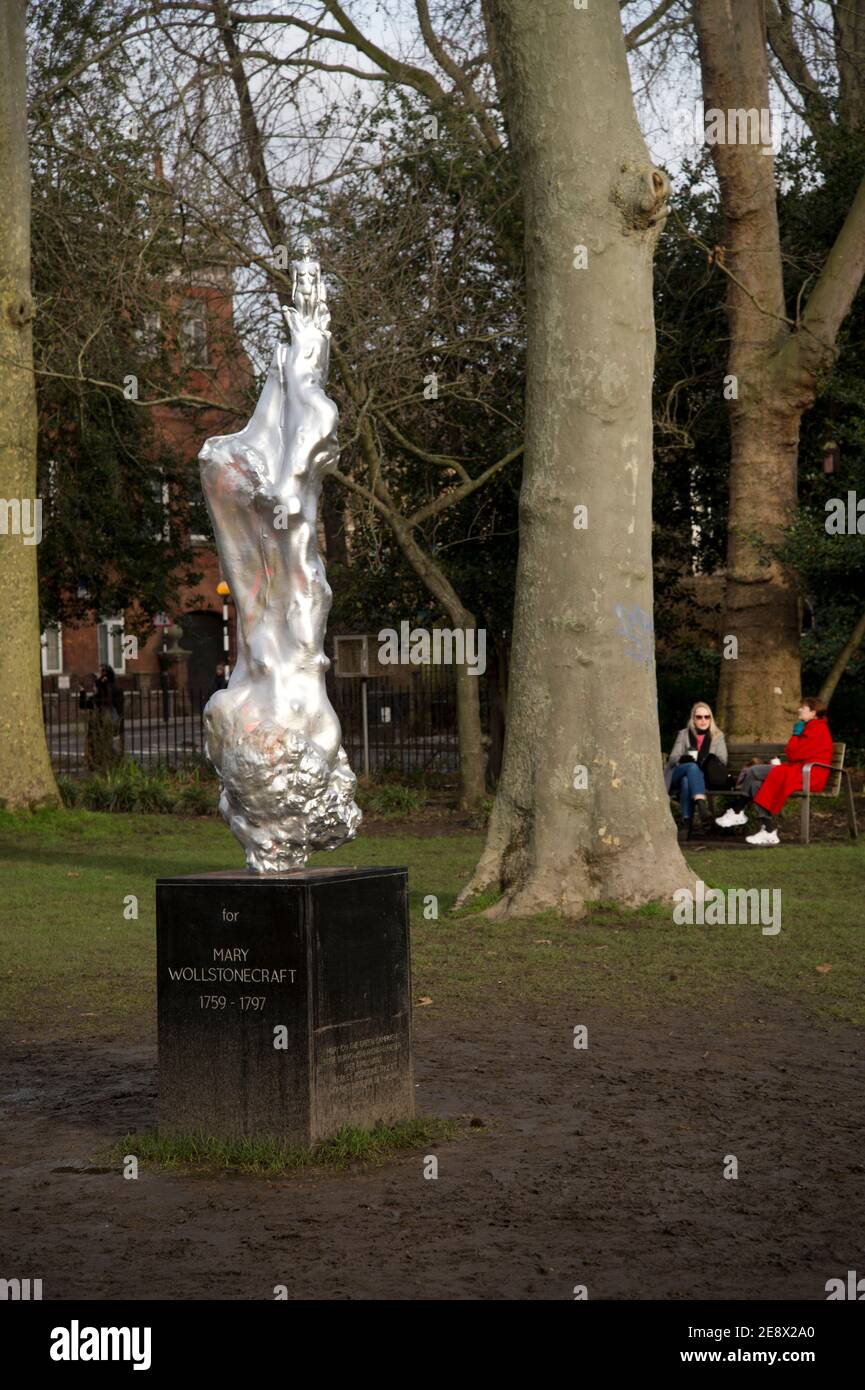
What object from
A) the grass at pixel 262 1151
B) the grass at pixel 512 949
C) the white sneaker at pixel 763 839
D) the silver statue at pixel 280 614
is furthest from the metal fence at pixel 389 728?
the grass at pixel 262 1151

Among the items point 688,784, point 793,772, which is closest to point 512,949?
point 793,772

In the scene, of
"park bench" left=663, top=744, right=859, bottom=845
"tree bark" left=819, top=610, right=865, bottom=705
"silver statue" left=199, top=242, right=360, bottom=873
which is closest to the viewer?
"silver statue" left=199, top=242, right=360, bottom=873

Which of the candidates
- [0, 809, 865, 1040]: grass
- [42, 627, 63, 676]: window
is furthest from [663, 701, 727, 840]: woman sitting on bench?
[42, 627, 63, 676]: window

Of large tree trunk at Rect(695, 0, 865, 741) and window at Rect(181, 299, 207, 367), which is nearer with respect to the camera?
large tree trunk at Rect(695, 0, 865, 741)

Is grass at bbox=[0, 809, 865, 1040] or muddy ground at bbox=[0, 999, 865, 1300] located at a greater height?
muddy ground at bbox=[0, 999, 865, 1300]

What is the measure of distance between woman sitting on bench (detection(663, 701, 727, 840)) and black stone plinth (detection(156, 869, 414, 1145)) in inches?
442

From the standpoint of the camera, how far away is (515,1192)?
6223 mm

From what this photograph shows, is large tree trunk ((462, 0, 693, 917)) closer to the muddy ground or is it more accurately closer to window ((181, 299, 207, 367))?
the muddy ground

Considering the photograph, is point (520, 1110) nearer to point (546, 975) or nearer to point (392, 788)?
point (546, 975)

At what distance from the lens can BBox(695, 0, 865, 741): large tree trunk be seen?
2081 cm

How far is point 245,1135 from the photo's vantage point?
6.70m

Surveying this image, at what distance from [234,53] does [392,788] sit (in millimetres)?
9399

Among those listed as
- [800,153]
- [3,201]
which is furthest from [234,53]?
[800,153]

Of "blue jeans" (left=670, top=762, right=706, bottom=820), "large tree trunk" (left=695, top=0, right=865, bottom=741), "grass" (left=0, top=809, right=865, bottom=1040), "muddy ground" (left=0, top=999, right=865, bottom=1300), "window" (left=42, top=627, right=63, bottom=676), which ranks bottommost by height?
"grass" (left=0, top=809, right=865, bottom=1040)
